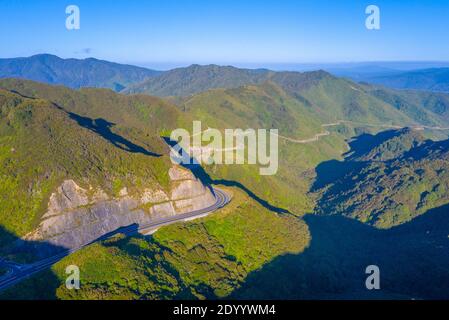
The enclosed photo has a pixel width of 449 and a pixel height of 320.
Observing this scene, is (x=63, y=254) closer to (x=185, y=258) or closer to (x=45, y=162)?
(x=45, y=162)

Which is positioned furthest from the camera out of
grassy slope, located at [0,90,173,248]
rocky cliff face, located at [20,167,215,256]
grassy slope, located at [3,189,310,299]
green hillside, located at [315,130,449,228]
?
green hillside, located at [315,130,449,228]

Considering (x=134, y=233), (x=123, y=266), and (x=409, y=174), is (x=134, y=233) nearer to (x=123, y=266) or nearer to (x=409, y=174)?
(x=123, y=266)

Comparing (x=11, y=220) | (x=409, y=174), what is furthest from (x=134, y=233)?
(x=409, y=174)

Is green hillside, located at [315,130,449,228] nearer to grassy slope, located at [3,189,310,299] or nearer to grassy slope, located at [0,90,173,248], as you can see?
grassy slope, located at [3,189,310,299]

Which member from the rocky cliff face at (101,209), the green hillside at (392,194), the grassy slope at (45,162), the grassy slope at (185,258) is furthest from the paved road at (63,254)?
the green hillside at (392,194)

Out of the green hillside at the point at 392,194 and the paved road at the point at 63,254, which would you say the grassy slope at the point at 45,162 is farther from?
the green hillside at the point at 392,194

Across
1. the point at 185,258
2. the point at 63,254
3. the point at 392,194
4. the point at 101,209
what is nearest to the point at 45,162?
the point at 101,209

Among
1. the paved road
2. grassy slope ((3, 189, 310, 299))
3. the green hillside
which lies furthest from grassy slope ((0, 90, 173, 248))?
the green hillside
